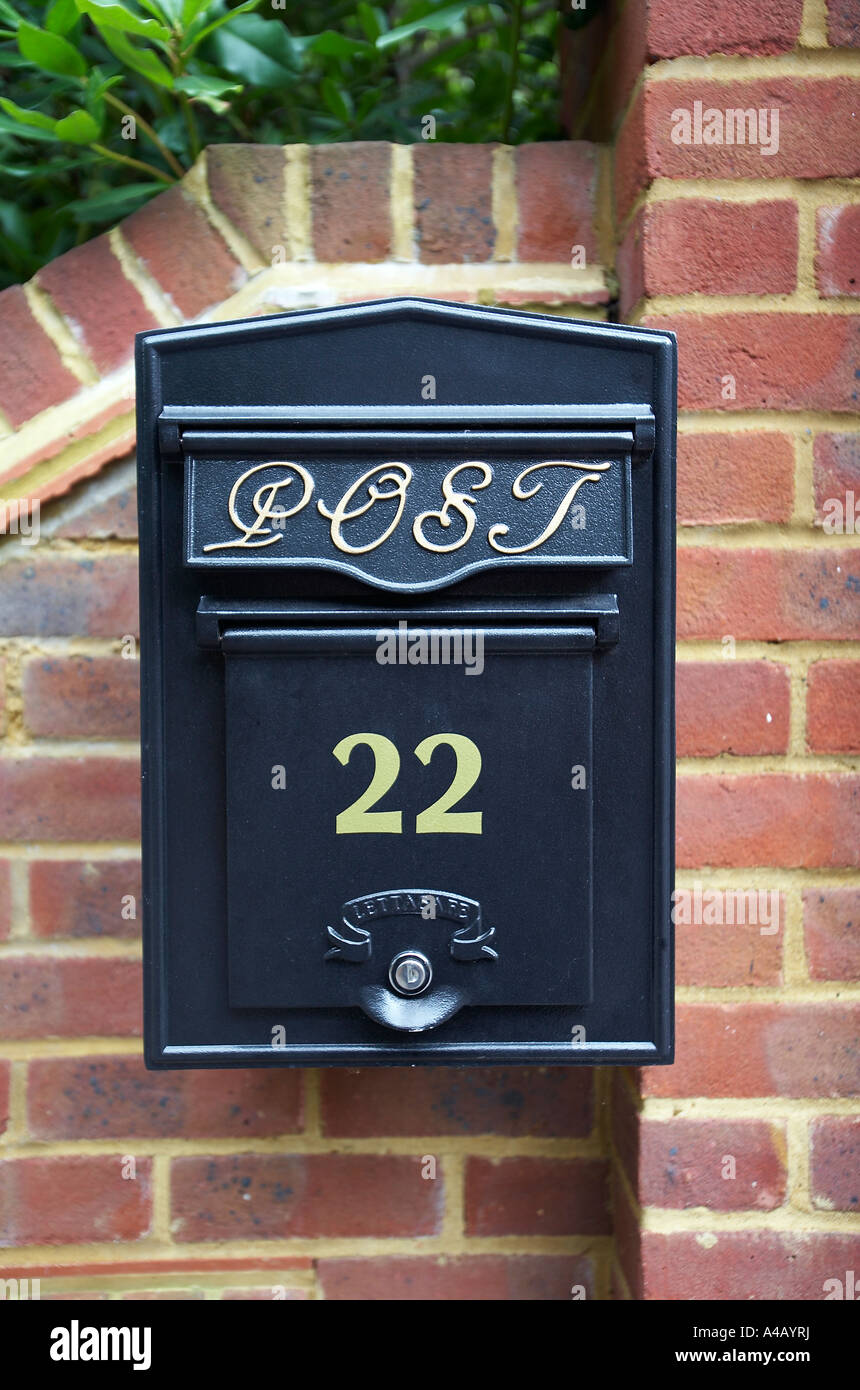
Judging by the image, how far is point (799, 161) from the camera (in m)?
0.78

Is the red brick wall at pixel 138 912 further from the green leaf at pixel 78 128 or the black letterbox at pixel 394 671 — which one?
the black letterbox at pixel 394 671

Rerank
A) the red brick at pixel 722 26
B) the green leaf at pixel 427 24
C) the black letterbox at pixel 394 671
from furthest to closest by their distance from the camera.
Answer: the green leaf at pixel 427 24, the red brick at pixel 722 26, the black letterbox at pixel 394 671

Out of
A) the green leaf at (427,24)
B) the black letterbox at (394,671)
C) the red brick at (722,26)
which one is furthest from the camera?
the green leaf at (427,24)

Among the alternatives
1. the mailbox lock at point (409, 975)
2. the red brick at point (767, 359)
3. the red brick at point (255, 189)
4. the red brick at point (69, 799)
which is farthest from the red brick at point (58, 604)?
the red brick at point (767, 359)

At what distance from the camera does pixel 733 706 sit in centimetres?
81

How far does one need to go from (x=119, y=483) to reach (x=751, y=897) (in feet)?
2.30

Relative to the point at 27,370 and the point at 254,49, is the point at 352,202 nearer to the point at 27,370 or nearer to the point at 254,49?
the point at 254,49

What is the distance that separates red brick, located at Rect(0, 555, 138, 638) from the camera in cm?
88

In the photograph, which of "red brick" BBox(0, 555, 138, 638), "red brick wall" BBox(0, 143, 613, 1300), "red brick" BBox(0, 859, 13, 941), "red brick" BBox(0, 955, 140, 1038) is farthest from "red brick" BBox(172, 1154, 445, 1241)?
"red brick" BBox(0, 555, 138, 638)

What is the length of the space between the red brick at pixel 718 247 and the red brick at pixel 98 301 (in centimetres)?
47

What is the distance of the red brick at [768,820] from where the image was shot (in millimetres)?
812

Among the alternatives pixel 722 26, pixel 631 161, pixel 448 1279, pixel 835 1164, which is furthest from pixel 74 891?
pixel 722 26

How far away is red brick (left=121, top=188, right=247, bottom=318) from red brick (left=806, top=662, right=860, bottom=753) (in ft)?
2.14
